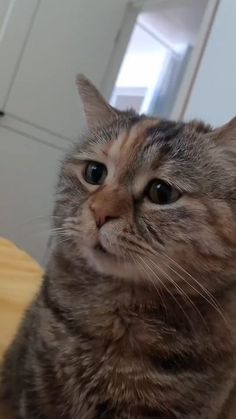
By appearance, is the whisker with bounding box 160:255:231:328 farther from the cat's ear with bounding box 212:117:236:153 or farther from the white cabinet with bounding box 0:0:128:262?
the white cabinet with bounding box 0:0:128:262

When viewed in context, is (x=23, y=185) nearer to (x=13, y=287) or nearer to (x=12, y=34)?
(x=12, y=34)

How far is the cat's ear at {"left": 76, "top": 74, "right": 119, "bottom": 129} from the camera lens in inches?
33.7

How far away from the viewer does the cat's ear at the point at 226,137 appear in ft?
2.33

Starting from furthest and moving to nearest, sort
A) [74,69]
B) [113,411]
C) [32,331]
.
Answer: [74,69], [32,331], [113,411]

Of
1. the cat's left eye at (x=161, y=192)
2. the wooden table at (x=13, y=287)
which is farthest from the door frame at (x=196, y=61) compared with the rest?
the cat's left eye at (x=161, y=192)

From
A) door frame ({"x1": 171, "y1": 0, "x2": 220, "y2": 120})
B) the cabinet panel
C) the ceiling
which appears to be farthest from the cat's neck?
the ceiling

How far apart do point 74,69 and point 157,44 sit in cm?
78

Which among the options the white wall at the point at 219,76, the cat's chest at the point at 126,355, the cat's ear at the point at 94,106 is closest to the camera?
the cat's chest at the point at 126,355

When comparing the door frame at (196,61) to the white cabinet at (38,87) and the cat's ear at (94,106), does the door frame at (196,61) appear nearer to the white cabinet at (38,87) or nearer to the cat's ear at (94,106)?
the white cabinet at (38,87)

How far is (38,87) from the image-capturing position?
2395 mm

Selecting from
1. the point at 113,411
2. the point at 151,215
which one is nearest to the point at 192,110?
the point at 151,215

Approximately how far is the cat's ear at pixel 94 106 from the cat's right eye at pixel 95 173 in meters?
0.12

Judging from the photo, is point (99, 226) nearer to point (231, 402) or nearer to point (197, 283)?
point (197, 283)

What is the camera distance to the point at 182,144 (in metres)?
0.69
